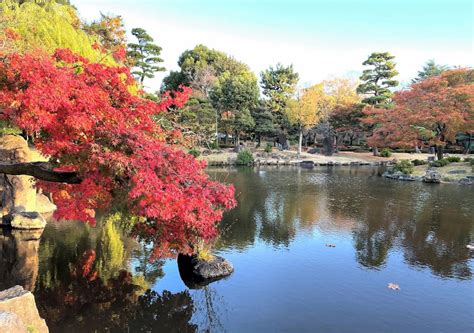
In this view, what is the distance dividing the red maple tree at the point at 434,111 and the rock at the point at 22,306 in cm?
2978

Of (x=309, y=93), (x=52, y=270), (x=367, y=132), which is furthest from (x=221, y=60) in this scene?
(x=52, y=270)

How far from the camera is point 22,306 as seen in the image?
18.6 ft

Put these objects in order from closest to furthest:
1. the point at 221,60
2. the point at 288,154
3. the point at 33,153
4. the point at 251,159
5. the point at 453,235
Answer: the point at 453,235
the point at 33,153
the point at 251,159
the point at 288,154
the point at 221,60

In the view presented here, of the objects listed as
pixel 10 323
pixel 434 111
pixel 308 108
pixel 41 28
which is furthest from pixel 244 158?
pixel 10 323

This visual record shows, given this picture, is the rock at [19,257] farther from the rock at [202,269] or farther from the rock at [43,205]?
the rock at [202,269]

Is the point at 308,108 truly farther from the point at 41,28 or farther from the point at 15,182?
the point at 15,182

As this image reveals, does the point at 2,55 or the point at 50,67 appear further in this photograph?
the point at 2,55

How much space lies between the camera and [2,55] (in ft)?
24.2

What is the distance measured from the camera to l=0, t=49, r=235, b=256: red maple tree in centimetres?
661

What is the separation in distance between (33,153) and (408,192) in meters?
19.0

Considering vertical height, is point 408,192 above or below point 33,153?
below

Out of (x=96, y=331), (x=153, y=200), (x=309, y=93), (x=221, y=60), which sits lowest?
(x=96, y=331)

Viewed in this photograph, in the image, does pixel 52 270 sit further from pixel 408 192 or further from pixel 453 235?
pixel 408 192

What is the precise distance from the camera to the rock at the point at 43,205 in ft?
50.7
